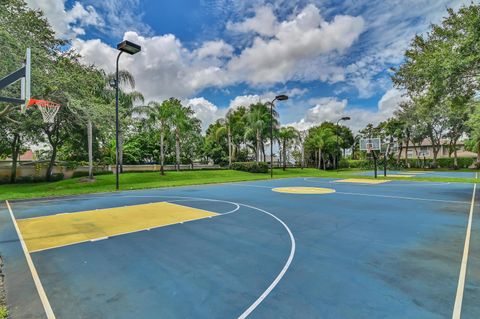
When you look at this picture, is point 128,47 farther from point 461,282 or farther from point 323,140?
point 323,140

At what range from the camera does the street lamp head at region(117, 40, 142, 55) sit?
1338cm

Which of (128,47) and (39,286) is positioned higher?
(128,47)

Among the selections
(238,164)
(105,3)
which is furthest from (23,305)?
(238,164)

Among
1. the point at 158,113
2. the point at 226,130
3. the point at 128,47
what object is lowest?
the point at 226,130

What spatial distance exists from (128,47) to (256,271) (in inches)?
543

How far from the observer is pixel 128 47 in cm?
1375

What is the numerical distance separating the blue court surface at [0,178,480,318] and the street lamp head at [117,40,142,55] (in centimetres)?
964

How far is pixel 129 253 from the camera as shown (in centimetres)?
530

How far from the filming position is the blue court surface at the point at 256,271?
10.8 feet

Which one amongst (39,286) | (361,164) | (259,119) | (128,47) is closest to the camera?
(39,286)

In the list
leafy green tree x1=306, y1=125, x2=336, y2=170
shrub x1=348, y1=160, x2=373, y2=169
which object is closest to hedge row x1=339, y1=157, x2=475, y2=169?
shrub x1=348, y1=160, x2=373, y2=169

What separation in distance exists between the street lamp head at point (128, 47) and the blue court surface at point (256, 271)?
31.6 ft

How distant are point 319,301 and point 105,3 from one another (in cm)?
1676

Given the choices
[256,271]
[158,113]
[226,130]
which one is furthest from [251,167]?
[256,271]
